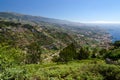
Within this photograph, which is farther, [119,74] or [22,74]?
[119,74]

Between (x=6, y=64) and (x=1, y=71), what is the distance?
2008 millimetres

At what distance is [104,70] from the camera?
22.1 m

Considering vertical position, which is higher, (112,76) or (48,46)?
(112,76)

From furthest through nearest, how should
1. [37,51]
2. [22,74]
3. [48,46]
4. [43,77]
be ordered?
1. [48,46]
2. [37,51]
3. [43,77]
4. [22,74]

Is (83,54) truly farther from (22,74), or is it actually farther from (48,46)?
(48,46)

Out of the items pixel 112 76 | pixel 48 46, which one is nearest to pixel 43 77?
pixel 112 76

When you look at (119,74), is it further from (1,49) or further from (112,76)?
(1,49)

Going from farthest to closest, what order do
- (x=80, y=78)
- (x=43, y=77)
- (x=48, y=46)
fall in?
(x=48, y=46) → (x=80, y=78) → (x=43, y=77)

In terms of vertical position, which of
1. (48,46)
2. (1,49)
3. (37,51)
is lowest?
(48,46)

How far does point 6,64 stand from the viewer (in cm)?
2055

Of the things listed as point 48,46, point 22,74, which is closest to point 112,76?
point 22,74

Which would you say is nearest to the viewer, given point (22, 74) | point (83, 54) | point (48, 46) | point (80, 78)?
point (22, 74)

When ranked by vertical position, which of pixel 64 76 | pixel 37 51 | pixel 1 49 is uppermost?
pixel 1 49

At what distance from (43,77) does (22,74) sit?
2.43 m
